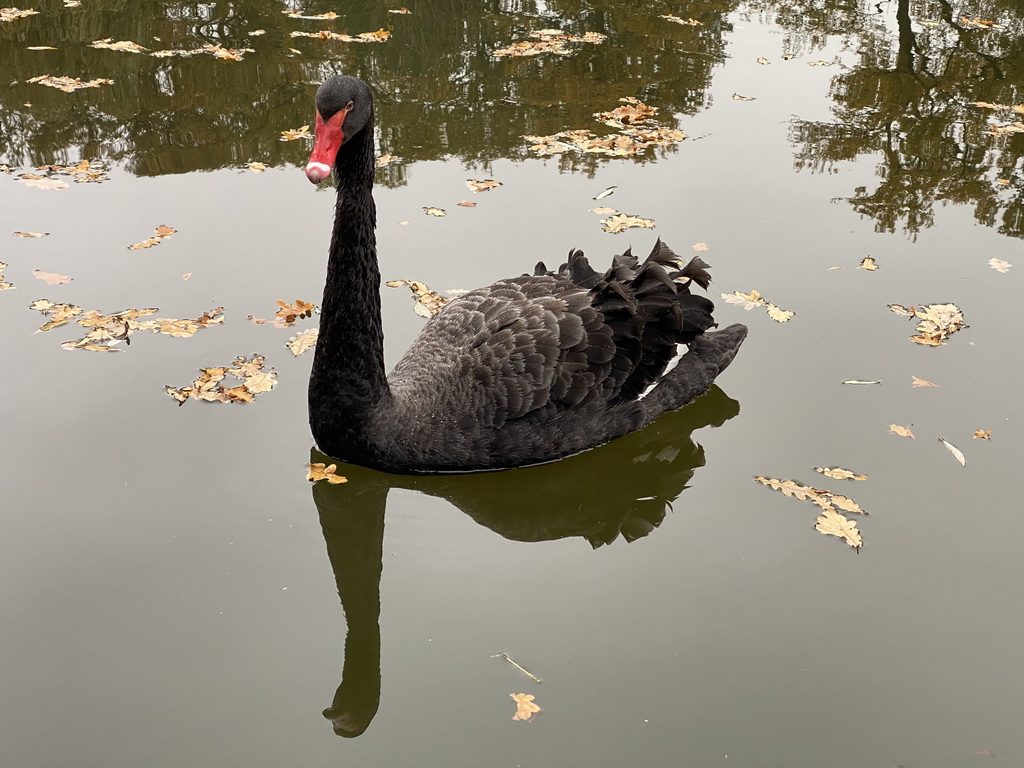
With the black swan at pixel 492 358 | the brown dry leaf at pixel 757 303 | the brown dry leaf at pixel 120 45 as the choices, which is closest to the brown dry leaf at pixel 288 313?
the black swan at pixel 492 358

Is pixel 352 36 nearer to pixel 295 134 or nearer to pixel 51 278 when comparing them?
pixel 295 134

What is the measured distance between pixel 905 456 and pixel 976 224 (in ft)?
12.6

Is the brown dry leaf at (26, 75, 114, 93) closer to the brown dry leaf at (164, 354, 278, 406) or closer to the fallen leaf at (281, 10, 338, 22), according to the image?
the fallen leaf at (281, 10, 338, 22)

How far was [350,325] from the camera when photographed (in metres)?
4.96

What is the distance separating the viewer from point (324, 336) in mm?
5020

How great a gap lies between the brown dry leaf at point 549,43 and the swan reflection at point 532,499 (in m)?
7.28

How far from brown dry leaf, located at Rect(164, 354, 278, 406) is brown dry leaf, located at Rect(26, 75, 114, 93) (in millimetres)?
5563

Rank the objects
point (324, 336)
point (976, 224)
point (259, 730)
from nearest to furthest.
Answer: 1. point (259, 730)
2. point (324, 336)
3. point (976, 224)

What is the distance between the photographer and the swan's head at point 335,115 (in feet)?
14.1

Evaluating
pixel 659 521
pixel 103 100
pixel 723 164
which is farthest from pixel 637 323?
pixel 103 100

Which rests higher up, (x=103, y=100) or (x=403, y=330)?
(x=103, y=100)

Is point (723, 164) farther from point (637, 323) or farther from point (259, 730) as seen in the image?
point (259, 730)

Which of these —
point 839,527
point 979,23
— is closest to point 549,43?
point 979,23

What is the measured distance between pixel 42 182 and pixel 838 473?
6618mm
